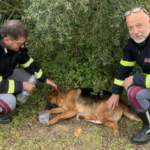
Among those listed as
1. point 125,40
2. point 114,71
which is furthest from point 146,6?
point 114,71

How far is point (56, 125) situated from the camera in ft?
13.6

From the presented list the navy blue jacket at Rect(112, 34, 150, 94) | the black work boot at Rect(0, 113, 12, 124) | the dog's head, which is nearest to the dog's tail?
the navy blue jacket at Rect(112, 34, 150, 94)

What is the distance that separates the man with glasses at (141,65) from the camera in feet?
10.1

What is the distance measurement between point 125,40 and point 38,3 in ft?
5.62

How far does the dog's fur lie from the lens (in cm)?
414

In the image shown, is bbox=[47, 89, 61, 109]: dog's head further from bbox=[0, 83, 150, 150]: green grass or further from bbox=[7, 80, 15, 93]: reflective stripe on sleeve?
bbox=[7, 80, 15, 93]: reflective stripe on sleeve

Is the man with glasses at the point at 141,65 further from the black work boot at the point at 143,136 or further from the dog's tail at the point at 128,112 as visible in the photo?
the dog's tail at the point at 128,112

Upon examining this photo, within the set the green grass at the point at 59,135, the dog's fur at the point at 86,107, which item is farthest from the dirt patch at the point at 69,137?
the dog's fur at the point at 86,107

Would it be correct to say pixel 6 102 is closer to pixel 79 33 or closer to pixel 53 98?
pixel 53 98

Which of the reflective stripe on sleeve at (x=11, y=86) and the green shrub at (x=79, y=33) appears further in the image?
the reflective stripe on sleeve at (x=11, y=86)

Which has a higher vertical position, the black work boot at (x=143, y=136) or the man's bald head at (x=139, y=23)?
the man's bald head at (x=139, y=23)

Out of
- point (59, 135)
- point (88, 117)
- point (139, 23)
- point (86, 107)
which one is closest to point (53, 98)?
point (86, 107)

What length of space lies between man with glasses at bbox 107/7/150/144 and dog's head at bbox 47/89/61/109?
1.51 m

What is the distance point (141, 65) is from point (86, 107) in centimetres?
166
